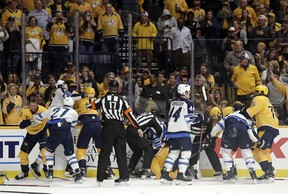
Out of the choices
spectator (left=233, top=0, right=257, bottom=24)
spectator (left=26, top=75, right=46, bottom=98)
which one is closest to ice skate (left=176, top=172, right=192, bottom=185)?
spectator (left=26, top=75, right=46, bottom=98)

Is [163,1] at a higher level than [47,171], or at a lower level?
higher

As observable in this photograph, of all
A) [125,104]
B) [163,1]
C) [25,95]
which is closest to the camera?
[125,104]

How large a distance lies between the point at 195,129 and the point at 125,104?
5.47ft

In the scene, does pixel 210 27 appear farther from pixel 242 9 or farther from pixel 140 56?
pixel 140 56

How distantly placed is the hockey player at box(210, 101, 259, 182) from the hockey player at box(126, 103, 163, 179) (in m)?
1.17

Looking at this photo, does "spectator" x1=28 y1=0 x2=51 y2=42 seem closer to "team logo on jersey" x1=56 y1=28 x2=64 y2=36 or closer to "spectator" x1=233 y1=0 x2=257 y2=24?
"team logo on jersey" x1=56 y1=28 x2=64 y2=36

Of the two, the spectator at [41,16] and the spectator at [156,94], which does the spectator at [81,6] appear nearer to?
the spectator at [41,16]

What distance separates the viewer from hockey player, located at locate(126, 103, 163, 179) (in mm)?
22281

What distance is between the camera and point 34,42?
23.6m

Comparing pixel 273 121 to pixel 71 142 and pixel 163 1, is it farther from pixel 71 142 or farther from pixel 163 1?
pixel 163 1

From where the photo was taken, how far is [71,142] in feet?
71.5

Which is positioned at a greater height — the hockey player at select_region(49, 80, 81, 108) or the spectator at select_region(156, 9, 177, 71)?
the spectator at select_region(156, 9, 177, 71)

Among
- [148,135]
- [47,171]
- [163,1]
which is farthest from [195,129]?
[163,1]

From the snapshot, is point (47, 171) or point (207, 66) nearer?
point (47, 171)
